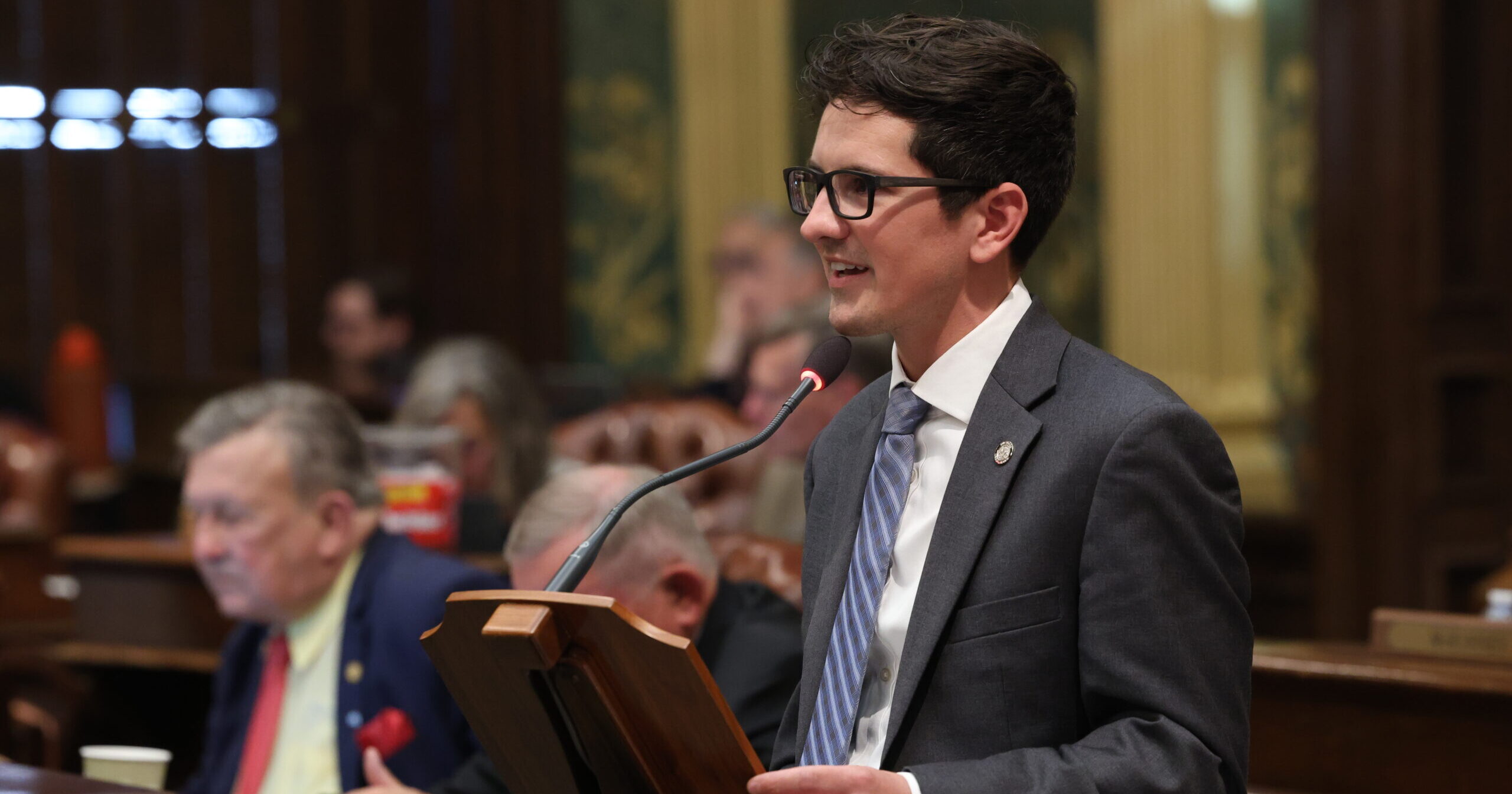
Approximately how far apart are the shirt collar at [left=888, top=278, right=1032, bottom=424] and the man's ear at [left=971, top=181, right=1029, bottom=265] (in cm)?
7

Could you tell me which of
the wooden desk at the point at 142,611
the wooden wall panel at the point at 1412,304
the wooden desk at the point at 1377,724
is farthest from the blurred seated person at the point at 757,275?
the wooden desk at the point at 1377,724

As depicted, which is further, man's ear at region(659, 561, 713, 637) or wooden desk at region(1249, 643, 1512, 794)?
man's ear at region(659, 561, 713, 637)

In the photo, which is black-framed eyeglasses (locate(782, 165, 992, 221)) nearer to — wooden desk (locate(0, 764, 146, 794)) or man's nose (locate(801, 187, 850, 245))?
man's nose (locate(801, 187, 850, 245))

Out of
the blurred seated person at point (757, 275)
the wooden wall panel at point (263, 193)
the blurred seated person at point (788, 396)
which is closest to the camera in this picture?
the blurred seated person at point (788, 396)

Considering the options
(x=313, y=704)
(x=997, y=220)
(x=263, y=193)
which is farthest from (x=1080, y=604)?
(x=263, y=193)

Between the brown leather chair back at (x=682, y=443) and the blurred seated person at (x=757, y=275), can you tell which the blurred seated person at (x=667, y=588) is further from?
the blurred seated person at (x=757, y=275)

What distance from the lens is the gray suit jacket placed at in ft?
4.24

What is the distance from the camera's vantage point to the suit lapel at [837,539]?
150 cm

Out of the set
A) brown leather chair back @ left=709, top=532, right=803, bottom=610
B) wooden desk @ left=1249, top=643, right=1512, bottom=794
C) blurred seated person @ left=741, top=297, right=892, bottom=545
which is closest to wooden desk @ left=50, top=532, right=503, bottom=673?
blurred seated person @ left=741, top=297, right=892, bottom=545

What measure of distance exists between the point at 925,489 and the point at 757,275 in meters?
3.61

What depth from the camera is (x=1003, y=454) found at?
1.39 meters

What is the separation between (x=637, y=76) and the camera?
651 centimetres

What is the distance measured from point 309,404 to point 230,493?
21 centimetres

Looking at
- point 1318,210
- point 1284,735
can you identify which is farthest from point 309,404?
point 1318,210
